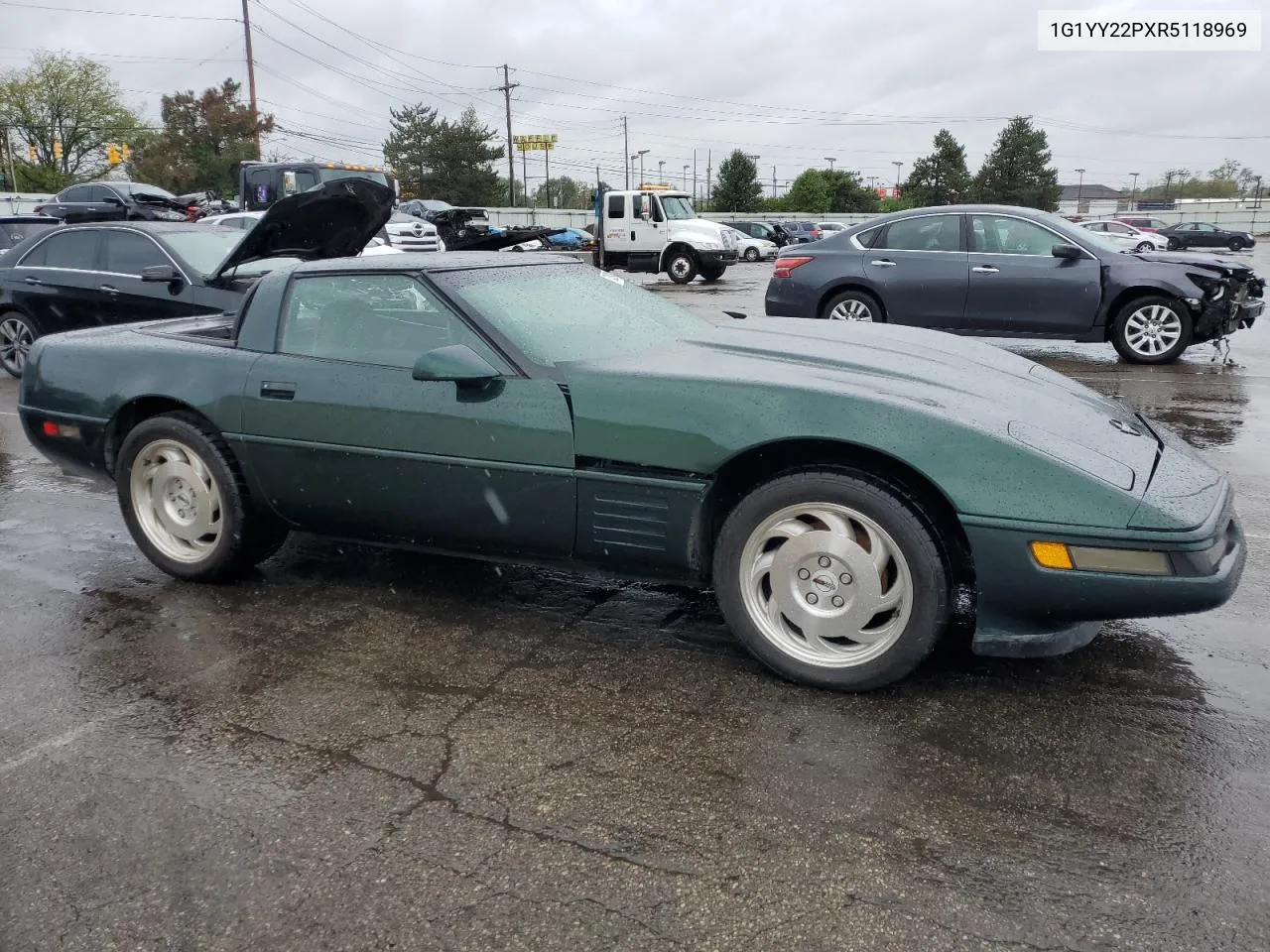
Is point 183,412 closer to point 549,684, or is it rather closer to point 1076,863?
point 549,684

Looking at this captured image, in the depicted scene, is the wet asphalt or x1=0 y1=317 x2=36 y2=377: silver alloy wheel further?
x1=0 y1=317 x2=36 y2=377: silver alloy wheel

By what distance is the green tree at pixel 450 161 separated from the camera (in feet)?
226

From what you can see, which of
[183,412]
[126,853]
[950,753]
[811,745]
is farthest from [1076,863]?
[183,412]

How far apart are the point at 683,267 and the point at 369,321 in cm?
2001

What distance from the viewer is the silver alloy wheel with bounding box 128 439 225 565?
4047 mm

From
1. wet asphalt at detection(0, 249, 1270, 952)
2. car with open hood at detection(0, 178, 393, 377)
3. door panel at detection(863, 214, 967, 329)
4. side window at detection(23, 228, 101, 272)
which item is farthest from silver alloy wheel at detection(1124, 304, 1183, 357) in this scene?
side window at detection(23, 228, 101, 272)

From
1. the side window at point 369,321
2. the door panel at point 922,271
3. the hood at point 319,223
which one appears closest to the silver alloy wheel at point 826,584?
the side window at point 369,321

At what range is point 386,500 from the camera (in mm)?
3609

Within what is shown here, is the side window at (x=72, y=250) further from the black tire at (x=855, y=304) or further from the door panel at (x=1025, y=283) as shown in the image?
the door panel at (x=1025, y=283)

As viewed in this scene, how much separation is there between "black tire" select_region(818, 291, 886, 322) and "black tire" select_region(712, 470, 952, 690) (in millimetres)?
7267

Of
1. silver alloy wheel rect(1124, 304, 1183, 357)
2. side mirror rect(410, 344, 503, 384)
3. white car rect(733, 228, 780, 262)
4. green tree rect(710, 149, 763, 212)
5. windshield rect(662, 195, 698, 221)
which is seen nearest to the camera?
side mirror rect(410, 344, 503, 384)

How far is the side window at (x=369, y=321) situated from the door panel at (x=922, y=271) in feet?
22.9

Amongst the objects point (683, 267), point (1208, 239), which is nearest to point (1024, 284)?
point (683, 267)

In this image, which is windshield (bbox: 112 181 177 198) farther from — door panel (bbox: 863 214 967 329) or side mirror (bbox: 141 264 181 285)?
door panel (bbox: 863 214 967 329)
